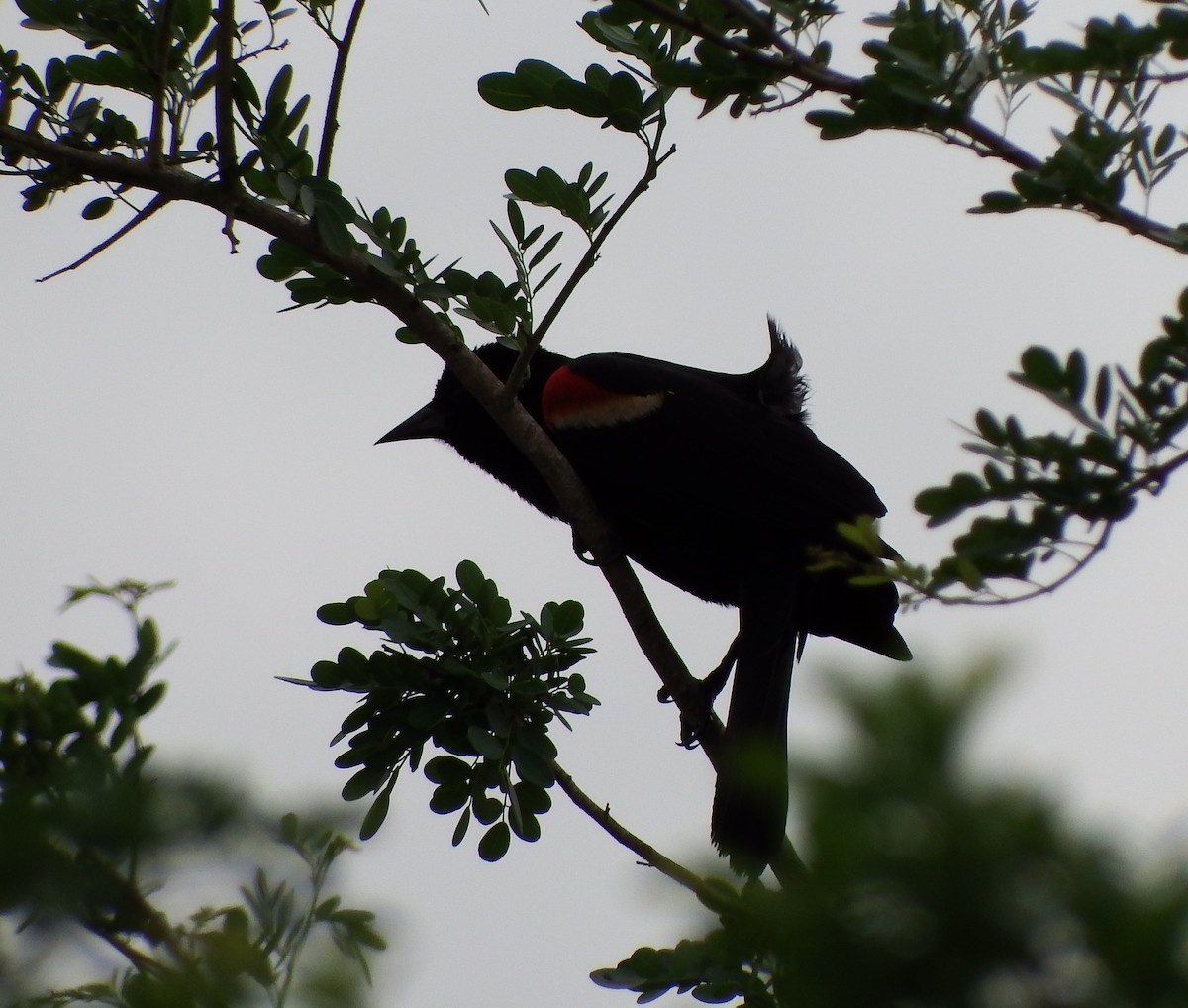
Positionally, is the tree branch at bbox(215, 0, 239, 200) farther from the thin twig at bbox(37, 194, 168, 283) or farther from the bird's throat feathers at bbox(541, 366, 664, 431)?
the bird's throat feathers at bbox(541, 366, 664, 431)

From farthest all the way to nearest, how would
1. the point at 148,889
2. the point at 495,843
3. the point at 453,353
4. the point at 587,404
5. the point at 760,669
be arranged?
the point at 587,404
the point at 760,669
the point at 453,353
the point at 495,843
the point at 148,889

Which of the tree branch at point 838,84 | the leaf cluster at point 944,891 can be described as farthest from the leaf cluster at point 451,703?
the leaf cluster at point 944,891

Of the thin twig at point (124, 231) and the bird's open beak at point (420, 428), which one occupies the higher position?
the bird's open beak at point (420, 428)

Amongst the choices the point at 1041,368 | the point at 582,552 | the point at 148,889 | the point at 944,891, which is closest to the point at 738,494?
the point at 582,552

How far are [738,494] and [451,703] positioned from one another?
134 cm

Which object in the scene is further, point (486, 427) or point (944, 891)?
point (486, 427)

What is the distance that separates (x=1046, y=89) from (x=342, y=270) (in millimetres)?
Result: 1550

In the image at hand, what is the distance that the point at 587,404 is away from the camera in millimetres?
4598

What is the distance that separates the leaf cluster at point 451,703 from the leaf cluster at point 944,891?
236cm

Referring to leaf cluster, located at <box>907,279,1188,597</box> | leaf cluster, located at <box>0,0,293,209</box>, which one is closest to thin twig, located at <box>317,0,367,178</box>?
leaf cluster, located at <box>0,0,293,209</box>

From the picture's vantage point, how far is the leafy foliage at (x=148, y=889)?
3.37 ft

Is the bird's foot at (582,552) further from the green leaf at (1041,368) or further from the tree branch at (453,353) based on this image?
the green leaf at (1041,368)

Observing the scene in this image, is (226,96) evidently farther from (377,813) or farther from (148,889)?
(148,889)

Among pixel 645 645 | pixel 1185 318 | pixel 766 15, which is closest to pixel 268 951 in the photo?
pixel 1185 318
